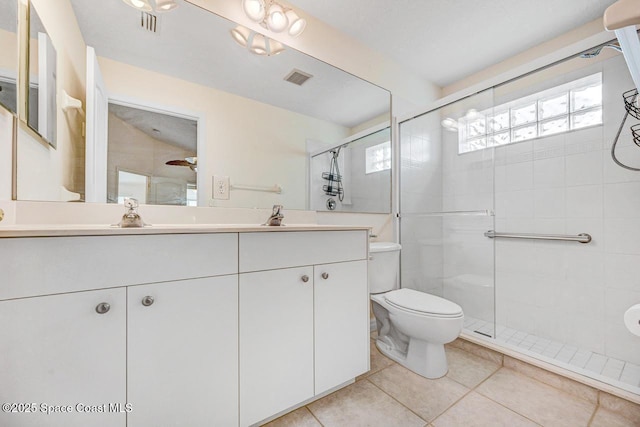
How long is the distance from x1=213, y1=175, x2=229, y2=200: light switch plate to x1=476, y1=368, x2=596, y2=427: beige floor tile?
66.8 inches

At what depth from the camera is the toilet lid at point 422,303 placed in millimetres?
1396

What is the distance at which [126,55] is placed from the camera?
3.88 feet

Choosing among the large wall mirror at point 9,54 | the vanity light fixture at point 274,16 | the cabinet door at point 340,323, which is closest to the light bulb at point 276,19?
the vanity light fixture at point 274,16

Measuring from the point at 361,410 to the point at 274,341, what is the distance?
57cm

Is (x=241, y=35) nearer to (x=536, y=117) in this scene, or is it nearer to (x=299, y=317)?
(x=299, y=317)

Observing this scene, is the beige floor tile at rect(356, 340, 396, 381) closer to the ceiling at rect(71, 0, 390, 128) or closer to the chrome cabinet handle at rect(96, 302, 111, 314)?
the chrome cabinet handle at rect(96, 302, 111, 314)

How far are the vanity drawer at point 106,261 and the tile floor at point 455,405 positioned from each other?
805 millimetres

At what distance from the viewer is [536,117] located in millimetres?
2035

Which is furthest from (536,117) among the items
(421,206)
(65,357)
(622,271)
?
(65,357)

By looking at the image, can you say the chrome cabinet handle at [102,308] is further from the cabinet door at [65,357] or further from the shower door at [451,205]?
the shower door at [451,205]

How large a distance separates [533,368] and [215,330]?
1738mm

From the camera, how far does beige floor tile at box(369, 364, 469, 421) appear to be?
1246 millimetres

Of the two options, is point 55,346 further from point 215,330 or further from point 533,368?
point 533,368

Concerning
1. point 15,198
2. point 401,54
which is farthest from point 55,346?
point 401,54
